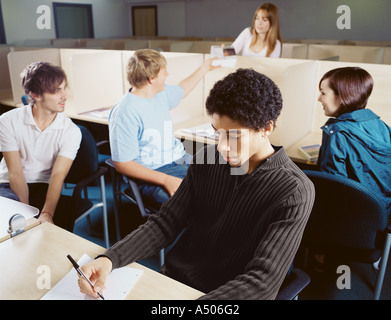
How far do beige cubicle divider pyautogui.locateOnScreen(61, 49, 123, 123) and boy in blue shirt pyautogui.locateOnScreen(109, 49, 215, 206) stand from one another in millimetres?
1168

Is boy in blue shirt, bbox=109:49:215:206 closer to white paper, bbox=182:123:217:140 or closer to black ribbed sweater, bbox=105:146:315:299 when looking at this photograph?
white paper, bbox=182:123:217:140

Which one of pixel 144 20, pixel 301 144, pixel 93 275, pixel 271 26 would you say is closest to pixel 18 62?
pixel 271 26

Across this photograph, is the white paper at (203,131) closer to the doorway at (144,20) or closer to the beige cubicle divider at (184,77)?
the beige cubicle divider at (184,77)

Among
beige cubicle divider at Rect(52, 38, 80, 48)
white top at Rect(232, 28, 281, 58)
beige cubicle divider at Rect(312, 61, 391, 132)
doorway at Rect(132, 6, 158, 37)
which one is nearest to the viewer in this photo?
beige cubicle divider at Rect(312, 61, 391, 132)

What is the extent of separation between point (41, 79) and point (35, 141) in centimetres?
32

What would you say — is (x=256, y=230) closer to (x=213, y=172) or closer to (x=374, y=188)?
(x=213, y=172)

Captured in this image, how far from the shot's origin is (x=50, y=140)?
5.85 ft

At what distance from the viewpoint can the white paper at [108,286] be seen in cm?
86

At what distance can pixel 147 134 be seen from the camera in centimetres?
195

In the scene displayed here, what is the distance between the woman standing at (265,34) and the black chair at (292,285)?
8.06 feet

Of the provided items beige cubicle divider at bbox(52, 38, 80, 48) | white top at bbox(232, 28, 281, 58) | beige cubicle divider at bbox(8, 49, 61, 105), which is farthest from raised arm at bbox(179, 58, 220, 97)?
beige cubicle divider at bbox(52, 38, 80, 48)

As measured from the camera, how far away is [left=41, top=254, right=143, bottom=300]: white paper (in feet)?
2.84

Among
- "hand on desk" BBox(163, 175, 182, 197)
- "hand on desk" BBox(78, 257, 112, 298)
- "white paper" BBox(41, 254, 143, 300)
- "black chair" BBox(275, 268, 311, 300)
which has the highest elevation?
"hand on desk" BBox(78, 257, 112, 298)

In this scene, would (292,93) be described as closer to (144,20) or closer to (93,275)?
(93,275)
